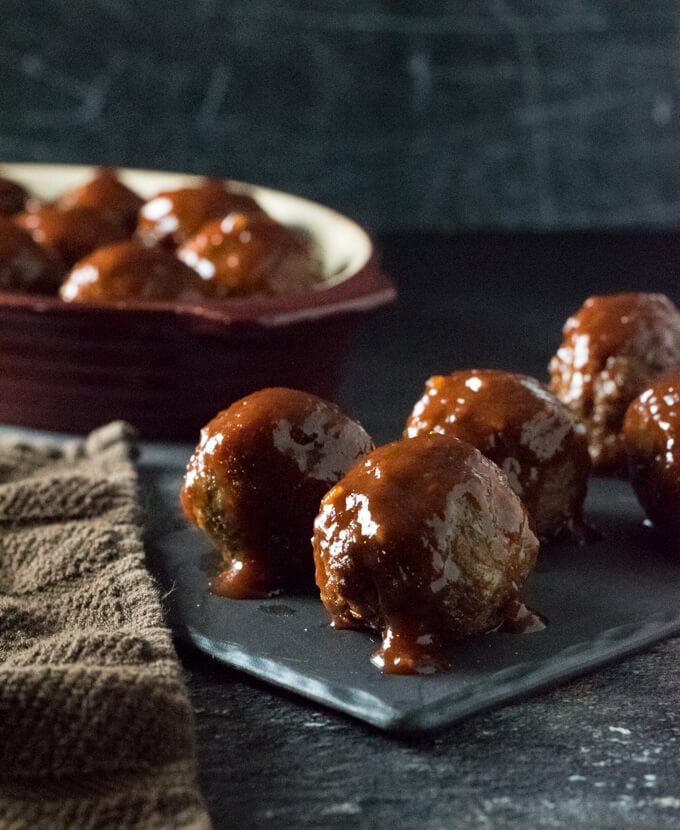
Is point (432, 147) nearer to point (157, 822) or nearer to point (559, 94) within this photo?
point (559, 94)

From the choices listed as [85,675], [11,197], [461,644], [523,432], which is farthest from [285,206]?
[85,675]

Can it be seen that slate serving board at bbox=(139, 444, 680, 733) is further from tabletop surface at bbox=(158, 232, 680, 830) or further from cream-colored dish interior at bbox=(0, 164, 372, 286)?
cream-colored dish interior at bbox=(0, 164, 372, 286)

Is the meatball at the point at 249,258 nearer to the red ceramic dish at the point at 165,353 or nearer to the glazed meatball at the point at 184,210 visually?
the red ceramic dish at the point at 165,353

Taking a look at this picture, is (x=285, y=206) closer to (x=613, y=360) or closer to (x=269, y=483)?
(x=613, y=360)

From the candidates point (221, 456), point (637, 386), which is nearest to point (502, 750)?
point (221, 456)

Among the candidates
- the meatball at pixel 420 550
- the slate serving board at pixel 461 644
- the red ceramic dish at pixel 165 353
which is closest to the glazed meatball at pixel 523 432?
the slate serving board at pixel 461 644
